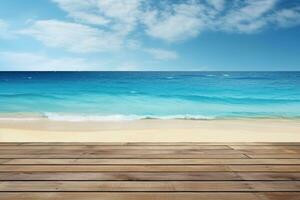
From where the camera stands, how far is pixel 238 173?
212 cm

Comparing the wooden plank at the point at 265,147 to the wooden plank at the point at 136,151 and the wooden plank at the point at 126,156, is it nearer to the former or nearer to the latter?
the wooden plank at the point at 136,151

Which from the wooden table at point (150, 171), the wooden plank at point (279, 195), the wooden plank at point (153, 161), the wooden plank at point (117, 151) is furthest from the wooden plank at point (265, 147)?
the wooden plank at point (279, 195)

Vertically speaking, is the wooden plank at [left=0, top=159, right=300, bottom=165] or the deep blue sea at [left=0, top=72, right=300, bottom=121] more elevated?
the wooden plank at [left=0, top=159, right=300, bottom=165]

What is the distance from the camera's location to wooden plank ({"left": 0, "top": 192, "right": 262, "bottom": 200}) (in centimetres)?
171

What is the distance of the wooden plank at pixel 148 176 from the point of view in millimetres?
2006

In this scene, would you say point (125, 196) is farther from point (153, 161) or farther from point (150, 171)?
point (153, 161)

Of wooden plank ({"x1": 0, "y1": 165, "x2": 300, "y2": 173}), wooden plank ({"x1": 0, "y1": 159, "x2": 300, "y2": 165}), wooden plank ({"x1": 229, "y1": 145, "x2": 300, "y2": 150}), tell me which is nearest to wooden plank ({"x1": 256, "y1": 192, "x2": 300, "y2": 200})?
wooden plank ({"x1": 0, "y1": 165, "x2": 300, "y2": 173})

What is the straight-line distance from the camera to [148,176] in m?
2.05

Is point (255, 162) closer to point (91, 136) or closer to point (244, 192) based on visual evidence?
point (244, 192)

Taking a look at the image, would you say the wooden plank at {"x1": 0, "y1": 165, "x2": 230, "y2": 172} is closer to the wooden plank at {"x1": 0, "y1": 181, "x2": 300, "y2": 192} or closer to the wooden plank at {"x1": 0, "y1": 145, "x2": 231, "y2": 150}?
the wooden plank at {"x1": 0, "y1": 181, "x2": 300, "y2": 192}

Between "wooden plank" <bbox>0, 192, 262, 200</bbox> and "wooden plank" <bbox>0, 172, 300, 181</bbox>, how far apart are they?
0.23m

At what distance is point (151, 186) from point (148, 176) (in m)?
0.18

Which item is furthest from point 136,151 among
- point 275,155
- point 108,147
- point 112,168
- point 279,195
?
point 279,195

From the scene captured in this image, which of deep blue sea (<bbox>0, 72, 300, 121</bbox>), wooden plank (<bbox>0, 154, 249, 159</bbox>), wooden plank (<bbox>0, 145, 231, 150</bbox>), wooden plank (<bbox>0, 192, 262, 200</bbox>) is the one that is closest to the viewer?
wooden plank (<bbox>0, 192, 262, 200</bbox>)
